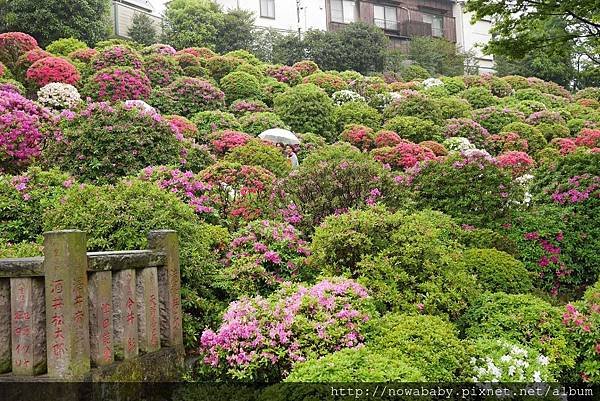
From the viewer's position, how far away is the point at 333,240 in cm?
569

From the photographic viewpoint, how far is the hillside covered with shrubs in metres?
4.60

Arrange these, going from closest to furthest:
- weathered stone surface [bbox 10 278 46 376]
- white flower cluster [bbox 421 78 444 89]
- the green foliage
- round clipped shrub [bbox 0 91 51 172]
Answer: weathered stone surface [bbox 10 278 46 376], round clipped shrub [bbox 0 91 51 172], white flower cluster [bbox 421 78 444 89], the green foliage

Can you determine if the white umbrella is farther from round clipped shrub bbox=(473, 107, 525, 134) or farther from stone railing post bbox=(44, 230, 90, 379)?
stone railing post bbox=(44, 230, 90, 379)

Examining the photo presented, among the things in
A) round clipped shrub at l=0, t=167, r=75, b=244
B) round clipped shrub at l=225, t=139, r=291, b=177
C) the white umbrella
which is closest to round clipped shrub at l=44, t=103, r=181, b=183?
round clipped shrub at l=0, t=167, r=75, b=244

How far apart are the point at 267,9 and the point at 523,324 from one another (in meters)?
29.6

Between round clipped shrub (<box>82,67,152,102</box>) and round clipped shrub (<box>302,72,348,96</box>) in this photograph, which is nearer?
round clipped shrub (<box>82,67,152,102</box>)

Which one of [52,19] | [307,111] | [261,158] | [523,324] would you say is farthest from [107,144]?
[52,19]

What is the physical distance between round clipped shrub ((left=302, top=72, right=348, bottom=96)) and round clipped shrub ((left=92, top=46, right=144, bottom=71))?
7.34m

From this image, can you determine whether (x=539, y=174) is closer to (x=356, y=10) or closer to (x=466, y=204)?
(x=466, y=204)

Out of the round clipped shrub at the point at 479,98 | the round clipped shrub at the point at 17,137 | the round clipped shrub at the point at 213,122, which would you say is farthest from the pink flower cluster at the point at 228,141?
the round clipped shrub at the point at 479,98

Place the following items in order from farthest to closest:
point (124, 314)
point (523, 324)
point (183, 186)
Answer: point (183, 186), point (523, 324), point (124, 314)

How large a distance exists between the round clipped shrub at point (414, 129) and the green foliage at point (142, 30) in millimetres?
13433

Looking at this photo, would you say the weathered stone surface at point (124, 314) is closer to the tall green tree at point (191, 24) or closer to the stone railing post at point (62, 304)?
the stone railing post at point (62, 304)

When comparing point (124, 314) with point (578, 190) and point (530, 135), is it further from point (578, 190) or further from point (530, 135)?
point (530, 135)
